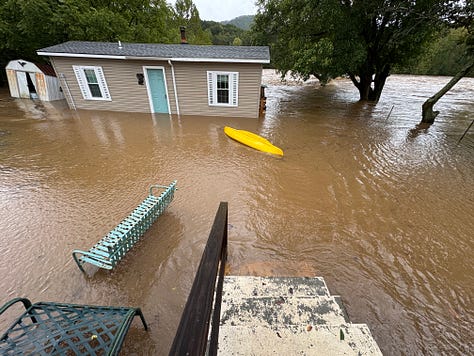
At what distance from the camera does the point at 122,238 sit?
3.40 metres

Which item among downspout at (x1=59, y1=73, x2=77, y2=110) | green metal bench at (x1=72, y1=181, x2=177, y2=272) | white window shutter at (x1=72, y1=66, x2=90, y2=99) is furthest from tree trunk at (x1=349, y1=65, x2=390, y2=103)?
downspout at (x1=59, y1=73, x2=77, y2=110)

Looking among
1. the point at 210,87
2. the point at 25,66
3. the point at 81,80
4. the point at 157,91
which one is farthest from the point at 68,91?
the point at 210,87

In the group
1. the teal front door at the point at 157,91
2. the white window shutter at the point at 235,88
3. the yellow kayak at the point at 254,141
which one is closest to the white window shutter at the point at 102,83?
the teal front door at the point at 157,91

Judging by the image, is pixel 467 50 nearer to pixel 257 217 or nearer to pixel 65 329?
pixel 257 217

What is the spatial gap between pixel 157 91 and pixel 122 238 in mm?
9575

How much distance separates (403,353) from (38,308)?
427 centimetres

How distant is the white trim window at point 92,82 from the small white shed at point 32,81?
376cm

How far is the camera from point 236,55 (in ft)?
32.3

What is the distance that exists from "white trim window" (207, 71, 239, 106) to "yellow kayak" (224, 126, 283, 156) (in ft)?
8.50

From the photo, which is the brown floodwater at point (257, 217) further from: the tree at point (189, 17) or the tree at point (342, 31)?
the tree at point (189, 17)

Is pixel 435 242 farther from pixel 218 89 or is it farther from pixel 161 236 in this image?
pixel 218 89

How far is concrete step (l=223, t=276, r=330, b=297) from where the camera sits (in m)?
2.62

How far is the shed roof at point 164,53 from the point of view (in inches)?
376

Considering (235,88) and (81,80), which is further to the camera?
(81,80)
